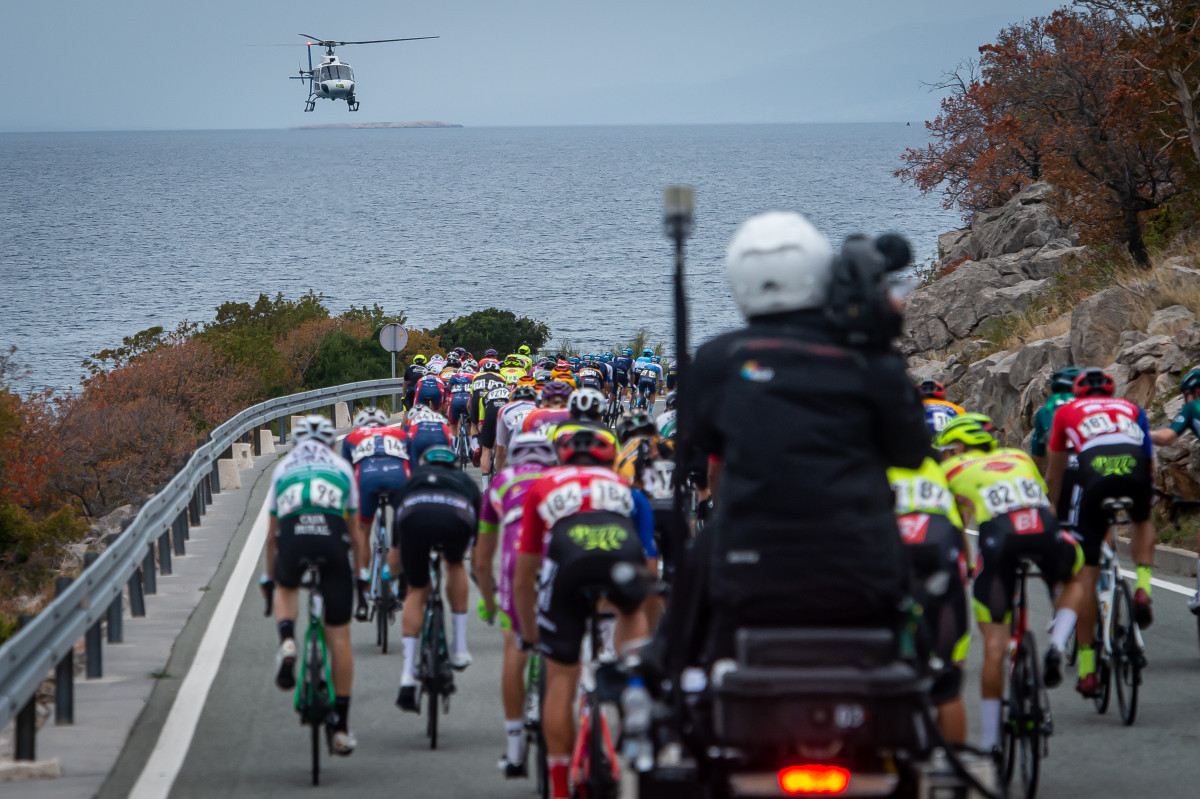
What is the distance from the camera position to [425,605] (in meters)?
9.54

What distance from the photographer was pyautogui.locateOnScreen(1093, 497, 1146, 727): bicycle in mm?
9164

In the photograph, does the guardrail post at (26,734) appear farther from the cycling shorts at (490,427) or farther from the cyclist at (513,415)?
the cycling shorts at (490,427)

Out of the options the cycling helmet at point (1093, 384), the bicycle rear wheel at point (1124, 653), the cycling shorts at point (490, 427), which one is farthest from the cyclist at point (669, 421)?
the bicycle rear wheel at point (1124, 653)

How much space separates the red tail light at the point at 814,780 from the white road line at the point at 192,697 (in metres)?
4.99

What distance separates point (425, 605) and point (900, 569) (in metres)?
5.76

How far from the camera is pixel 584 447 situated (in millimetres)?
7102

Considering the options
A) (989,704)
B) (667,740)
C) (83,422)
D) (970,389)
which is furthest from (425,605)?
(83,422)

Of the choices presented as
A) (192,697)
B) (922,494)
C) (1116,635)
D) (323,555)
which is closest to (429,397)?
(192,697)

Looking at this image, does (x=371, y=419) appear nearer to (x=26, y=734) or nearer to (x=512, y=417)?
(x=512, y=417)

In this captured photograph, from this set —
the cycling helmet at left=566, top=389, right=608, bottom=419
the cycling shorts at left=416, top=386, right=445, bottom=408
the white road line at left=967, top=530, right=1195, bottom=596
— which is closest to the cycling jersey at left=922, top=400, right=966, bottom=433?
the cycling helmet at left=566, top=389, right=608, bottom=419

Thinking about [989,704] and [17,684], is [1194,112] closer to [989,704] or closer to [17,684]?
[989,704]

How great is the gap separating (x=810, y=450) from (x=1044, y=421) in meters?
7.48

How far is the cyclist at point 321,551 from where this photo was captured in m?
8.52

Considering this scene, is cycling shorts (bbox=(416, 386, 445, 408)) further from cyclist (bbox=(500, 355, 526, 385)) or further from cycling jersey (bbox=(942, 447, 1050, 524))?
cycling jersey (bbox=(942, 447, 1050, 524))
